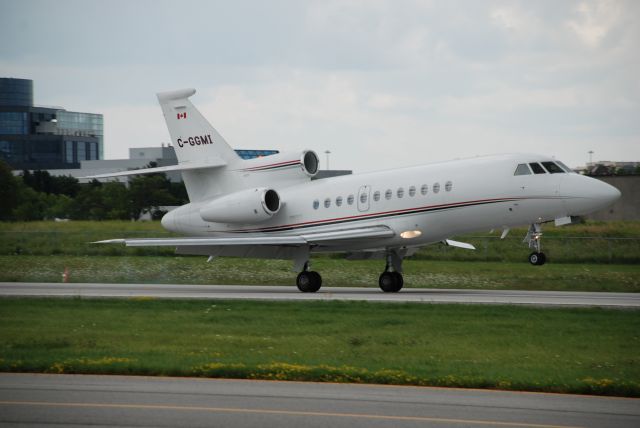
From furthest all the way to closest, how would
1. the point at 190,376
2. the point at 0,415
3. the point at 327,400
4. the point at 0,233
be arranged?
the point at 0,233 < the point at 190,376 < the point at 327,400 < the point at 0,415

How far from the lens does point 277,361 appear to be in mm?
16391

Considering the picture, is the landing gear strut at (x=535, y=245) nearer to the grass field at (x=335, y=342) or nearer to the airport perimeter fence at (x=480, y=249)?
the grass field at (x=335, y=342)

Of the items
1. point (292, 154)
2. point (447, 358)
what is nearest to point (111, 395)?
point (447, 358)

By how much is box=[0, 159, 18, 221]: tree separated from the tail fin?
106 feet

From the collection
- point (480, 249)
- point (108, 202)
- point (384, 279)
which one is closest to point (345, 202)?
point (384, 279)

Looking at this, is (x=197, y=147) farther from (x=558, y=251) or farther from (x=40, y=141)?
(x=40, y=141)

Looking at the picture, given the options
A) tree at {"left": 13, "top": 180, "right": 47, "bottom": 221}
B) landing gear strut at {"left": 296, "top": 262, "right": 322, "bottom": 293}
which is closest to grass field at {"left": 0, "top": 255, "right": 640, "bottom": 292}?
landing gear strut at {"left": 296, "top": 262, "right": 322, "bottom": 293}

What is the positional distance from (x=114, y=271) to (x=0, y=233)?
14085mm

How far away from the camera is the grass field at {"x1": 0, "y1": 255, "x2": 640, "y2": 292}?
118 ft

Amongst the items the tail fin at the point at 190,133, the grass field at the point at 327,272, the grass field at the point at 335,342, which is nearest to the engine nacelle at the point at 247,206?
the tail fin at the point at 190,133

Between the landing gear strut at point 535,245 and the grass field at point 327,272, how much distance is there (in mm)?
6255

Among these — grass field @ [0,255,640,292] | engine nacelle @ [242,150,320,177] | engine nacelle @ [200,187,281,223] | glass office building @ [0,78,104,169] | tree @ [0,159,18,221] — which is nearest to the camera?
engine nacelle @ [200,187,281,223]

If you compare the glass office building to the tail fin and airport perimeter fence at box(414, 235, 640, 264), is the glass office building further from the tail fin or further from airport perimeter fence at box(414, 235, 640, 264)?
the tail fin

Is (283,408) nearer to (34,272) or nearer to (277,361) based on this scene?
(277,361)
